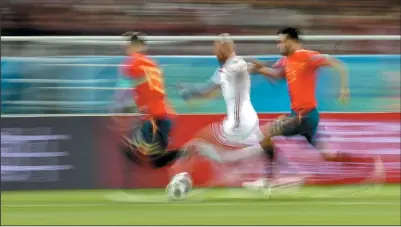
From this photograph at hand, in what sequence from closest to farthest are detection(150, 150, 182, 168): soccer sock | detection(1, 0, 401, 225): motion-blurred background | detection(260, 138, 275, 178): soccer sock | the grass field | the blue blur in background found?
the grass field, detection(260, 138, 275, 178): soccer sock, detection(150, 150, 182, 168): soccer sock, detection(1, 0, 401, 225): motion-blurred background, the blue blur in background

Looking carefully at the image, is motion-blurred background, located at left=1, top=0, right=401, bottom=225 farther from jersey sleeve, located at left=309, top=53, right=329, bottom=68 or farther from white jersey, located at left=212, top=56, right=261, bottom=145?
jersey sleeve, located at left=309, top=53, right=329, bottom=68

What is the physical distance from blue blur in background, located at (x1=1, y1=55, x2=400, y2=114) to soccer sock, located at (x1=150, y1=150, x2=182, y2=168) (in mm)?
1352

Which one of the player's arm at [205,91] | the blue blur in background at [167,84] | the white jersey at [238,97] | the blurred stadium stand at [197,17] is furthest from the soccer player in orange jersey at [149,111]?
the blurred stadium stand at [197,17]

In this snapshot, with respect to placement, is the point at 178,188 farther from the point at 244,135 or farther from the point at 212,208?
the point at 244,135

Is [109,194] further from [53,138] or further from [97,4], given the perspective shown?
[97,4]

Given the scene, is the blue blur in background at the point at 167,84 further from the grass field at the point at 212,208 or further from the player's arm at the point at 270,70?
the player's arm at the point at 270,70

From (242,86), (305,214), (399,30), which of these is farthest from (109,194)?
(399,30)

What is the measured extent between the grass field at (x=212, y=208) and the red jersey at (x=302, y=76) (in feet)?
3.30

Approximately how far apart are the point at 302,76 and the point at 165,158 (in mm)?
1726

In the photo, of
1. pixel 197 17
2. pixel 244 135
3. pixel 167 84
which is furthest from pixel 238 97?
pixel 197 17

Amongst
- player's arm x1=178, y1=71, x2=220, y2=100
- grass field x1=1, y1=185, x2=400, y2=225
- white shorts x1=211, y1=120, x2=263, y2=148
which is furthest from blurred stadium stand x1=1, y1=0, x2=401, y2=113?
white shorts x1=211, y1=120, x2=263, y2=148

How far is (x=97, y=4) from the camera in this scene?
16.7 meters

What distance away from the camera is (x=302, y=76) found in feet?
35.9

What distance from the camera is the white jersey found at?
10.7m
